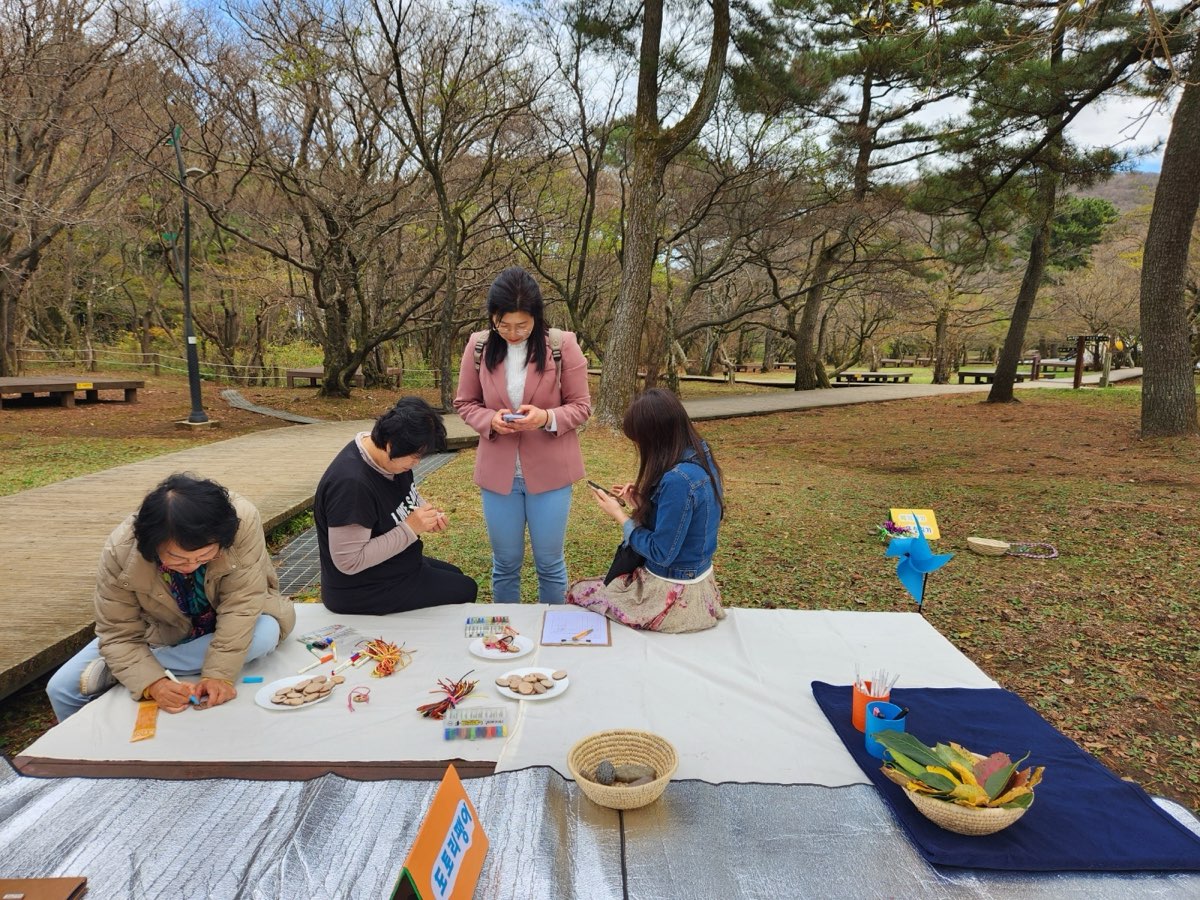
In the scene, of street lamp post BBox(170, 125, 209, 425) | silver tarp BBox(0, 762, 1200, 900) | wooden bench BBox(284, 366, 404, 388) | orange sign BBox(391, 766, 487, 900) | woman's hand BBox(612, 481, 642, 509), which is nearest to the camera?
orange sign BBox(391, 766, 487, 900)

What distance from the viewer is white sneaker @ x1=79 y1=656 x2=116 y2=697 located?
1970 millimetres

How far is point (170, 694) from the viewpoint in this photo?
6.09 feet

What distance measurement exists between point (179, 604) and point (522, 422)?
1.23 meters

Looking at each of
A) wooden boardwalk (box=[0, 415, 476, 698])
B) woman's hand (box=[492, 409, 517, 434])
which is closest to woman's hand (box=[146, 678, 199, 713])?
wooden boardwalk (box=[0, 415, 476, 698])

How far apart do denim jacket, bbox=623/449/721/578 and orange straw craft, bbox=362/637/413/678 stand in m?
0.84

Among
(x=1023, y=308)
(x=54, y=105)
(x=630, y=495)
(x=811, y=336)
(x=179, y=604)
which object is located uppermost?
(x=54, y=105)

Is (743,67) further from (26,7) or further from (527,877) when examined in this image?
(527,877)

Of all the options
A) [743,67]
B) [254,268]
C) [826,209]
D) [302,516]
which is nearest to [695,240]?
[826,209]

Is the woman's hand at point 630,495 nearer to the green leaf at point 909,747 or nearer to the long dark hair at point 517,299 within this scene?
the long dark hair at point 517,299

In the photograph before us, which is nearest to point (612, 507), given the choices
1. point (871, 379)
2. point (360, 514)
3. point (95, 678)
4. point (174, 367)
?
point (360, 514)

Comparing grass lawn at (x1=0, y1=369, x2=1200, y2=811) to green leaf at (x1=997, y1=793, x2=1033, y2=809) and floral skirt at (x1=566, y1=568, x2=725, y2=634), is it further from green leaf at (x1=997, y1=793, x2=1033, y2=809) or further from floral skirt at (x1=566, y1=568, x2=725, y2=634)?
green leaf at (x1=997, y1=793, x2=1033, y2=809)

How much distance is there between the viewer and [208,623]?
6.99ft

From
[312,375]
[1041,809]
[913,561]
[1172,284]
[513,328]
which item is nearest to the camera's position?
[1041,809]

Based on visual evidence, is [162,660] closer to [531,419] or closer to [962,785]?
[531,419]
